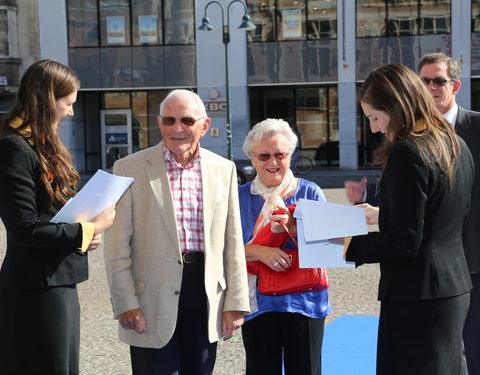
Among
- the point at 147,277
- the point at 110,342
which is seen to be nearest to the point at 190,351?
the point at 147,277

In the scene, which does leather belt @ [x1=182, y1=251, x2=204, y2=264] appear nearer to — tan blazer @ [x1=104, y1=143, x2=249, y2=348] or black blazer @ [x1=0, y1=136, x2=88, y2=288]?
tan blazer @ [x1=104, y1=143, x2=249, y2=348]

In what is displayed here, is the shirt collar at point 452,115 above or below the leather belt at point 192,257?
above

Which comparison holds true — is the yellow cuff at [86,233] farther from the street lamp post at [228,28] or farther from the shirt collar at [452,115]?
the street lamp post at [228,28]

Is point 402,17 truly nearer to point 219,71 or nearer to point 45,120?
point 219,71

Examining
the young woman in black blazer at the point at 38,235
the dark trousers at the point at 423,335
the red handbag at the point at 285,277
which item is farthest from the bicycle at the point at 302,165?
the dark trousers at the point at 423,335

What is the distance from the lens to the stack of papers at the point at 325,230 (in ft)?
9.50

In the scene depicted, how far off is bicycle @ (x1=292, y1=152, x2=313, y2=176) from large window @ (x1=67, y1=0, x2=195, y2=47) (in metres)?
6.99

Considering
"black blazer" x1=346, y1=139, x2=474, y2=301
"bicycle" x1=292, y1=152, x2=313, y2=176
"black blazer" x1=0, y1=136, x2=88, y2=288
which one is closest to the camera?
"black blazer" x1=346, y1=139, x2=474, y2=301

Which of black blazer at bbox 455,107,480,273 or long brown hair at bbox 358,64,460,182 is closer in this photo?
long brown hair at bbox 358,64,460,182

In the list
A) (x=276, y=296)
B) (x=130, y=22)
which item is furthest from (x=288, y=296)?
(x=130, y=22)

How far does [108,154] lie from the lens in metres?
31.1

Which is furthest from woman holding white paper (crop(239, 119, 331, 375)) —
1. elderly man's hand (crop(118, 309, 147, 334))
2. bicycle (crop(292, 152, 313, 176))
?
bicycle (crop(292, 152, 313, 176))

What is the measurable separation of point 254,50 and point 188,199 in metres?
26.4

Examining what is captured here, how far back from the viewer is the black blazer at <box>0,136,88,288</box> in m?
2.88
